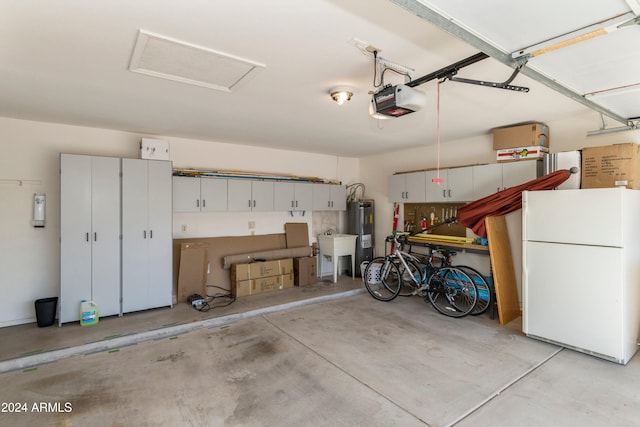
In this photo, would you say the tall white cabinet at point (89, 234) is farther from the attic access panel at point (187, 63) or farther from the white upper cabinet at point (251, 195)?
the attic access panel at point (187, 63)

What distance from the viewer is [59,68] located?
2475 millimetres

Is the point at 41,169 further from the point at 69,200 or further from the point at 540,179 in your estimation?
the point at 540,179

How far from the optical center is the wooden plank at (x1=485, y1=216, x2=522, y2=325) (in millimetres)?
3984

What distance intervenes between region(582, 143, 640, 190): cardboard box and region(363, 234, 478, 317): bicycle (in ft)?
5.99

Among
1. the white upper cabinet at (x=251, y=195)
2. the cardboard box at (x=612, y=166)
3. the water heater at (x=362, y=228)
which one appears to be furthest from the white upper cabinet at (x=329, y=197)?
the cardboard box at (x=612, y=166)

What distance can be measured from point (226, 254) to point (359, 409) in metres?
3.59

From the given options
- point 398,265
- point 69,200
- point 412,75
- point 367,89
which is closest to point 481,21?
point 412,75

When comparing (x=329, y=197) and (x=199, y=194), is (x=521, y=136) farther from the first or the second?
(x=199, y=194)

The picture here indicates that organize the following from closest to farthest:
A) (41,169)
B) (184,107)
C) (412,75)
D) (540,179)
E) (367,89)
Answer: (412,75), (367,89), (184,107), (540,179), (41,169)

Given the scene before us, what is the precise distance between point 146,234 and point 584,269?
17.1 ft

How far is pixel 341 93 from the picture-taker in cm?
290


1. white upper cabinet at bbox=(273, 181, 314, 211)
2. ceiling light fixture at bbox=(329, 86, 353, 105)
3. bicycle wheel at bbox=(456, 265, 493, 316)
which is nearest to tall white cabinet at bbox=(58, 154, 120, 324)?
white upper cabinet at bbox=(273, 181, 314, 211)

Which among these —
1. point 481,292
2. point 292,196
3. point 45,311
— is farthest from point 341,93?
point 45,311

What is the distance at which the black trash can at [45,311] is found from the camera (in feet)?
12.5
